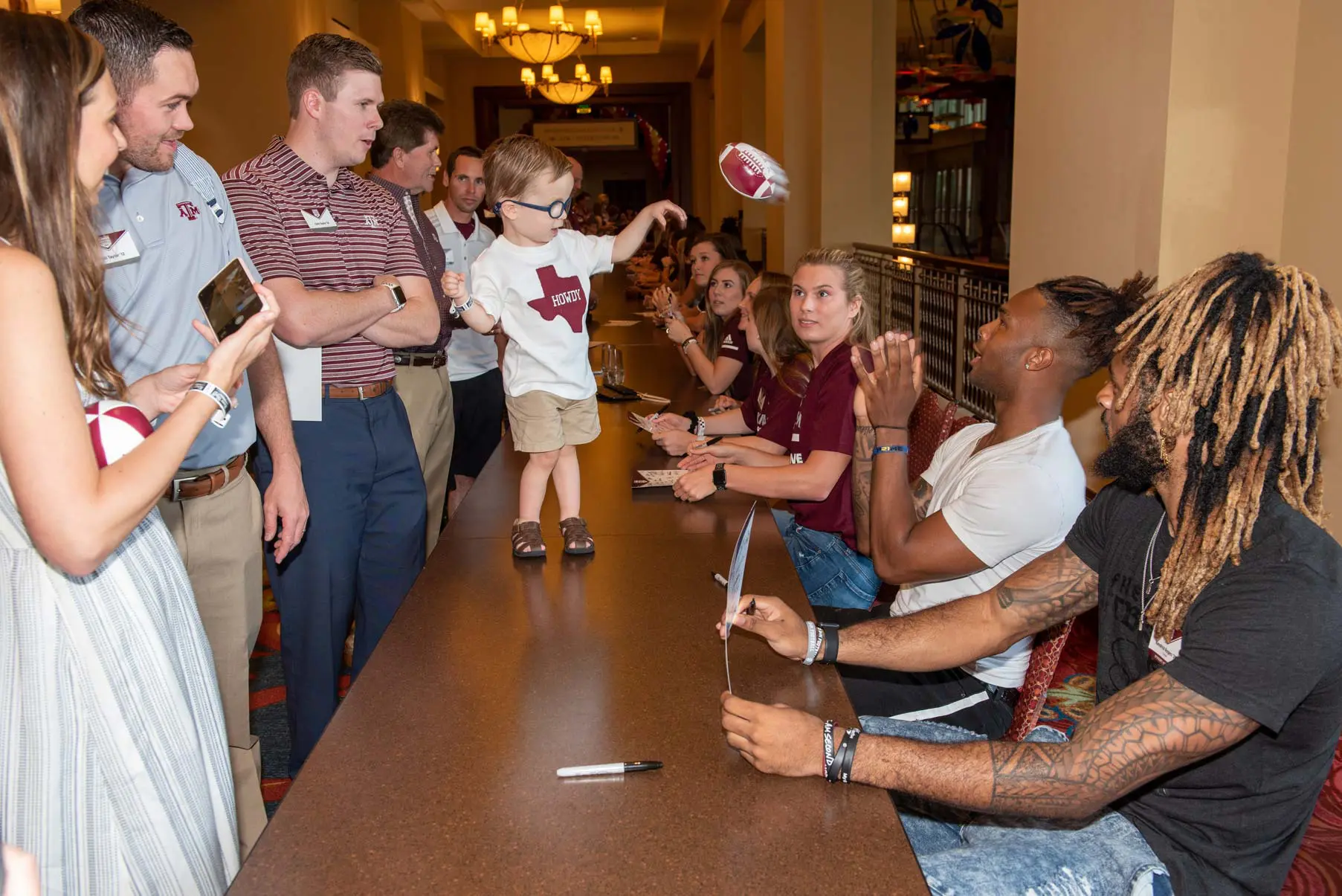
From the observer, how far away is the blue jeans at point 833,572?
264 cm

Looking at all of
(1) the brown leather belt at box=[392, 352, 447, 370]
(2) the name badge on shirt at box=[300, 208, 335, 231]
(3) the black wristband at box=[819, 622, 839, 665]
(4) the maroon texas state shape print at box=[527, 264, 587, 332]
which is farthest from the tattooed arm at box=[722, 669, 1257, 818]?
(1) the brown leather belt at box=[392, 352, 447, 370]

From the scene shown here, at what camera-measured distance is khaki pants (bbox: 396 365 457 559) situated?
3.43 m

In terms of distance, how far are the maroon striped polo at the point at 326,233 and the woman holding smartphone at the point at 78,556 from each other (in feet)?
3.00

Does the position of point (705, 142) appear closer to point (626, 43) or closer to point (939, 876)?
point (626, 43)

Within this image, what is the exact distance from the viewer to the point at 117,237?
5.90 ft

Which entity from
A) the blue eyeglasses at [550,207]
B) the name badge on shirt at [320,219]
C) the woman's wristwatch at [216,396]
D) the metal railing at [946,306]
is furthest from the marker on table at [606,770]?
the metal railing at [946,306]

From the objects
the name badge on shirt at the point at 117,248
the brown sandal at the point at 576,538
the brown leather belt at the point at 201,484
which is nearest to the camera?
the name badge on shirt at the point at 117,248

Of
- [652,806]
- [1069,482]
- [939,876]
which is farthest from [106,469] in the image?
[1069,482]

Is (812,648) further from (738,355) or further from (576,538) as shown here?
(738,355)

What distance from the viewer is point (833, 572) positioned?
268 cm

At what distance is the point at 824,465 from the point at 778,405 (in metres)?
0.58

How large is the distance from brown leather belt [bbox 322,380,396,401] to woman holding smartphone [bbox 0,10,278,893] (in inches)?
36.8

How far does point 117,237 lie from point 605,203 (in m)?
11.6

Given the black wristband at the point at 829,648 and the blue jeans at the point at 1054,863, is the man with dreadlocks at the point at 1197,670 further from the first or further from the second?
the black wristband at the point at 829,648
